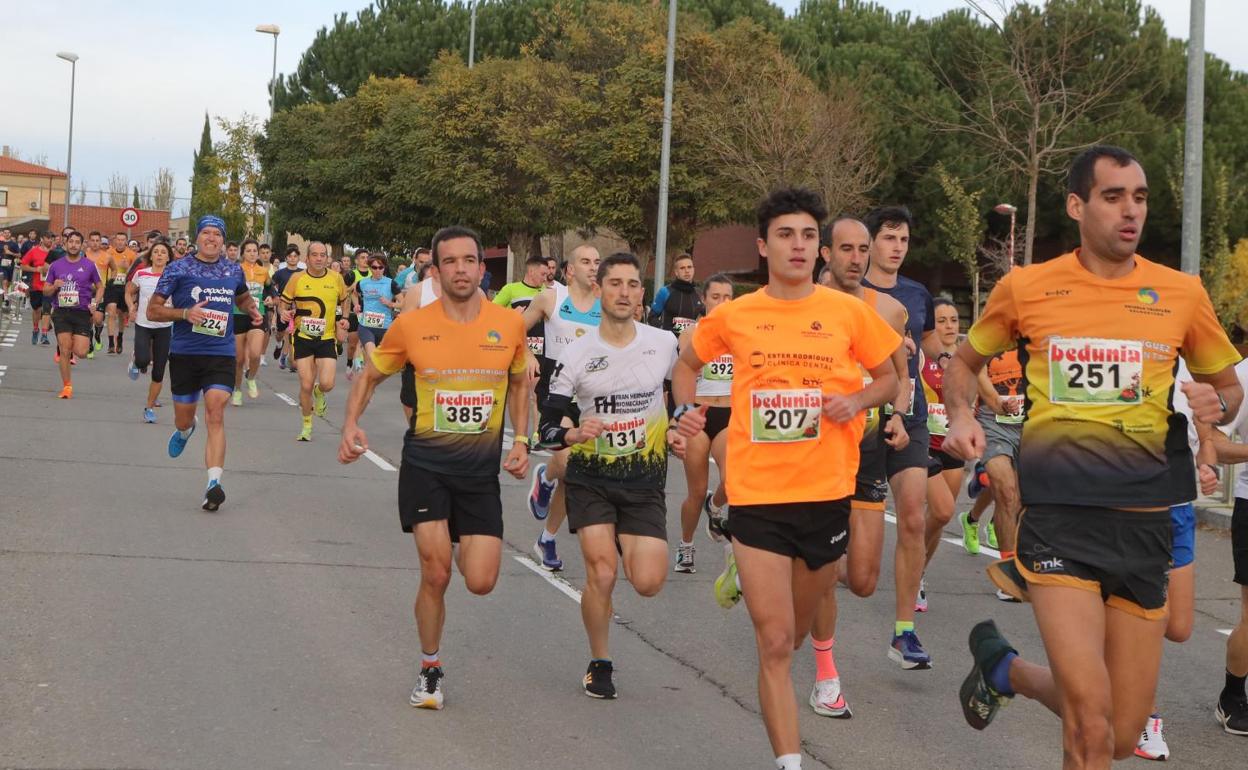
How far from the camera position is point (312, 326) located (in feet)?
52.6

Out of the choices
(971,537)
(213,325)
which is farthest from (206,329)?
(971,537)

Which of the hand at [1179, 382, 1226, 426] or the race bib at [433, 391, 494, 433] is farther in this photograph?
the race bib at [433, 391, 494, 433]

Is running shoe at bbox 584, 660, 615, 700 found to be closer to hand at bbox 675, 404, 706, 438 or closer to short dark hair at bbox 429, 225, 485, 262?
hand at bbox 675, 404, 706, 438

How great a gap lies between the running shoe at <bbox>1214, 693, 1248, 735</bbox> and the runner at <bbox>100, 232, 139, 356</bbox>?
22.1 meters

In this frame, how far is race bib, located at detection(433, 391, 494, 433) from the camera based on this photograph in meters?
6.34

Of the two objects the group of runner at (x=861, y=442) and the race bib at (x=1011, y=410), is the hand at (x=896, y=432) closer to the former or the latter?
the group of runner at (x=861, y=442)

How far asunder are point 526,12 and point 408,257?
11.2 meters

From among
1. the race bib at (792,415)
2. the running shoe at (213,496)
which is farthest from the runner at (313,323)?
the race bib at (792,415)

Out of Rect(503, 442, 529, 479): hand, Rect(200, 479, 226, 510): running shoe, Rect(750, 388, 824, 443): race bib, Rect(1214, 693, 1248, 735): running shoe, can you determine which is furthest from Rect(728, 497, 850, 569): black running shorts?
Rect(200, 479, 226, 510): running shoe

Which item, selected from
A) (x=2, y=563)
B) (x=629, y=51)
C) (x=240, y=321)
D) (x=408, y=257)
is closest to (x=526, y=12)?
(x=408, y=257)

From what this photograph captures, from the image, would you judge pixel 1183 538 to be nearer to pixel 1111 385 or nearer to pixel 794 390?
pixel 1111 385

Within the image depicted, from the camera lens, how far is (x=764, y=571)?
5141 mm

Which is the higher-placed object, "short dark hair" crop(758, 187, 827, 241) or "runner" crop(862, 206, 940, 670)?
"short dark hair" crop(758, 187, 827, 241)

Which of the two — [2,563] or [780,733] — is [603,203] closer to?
[2,563]
